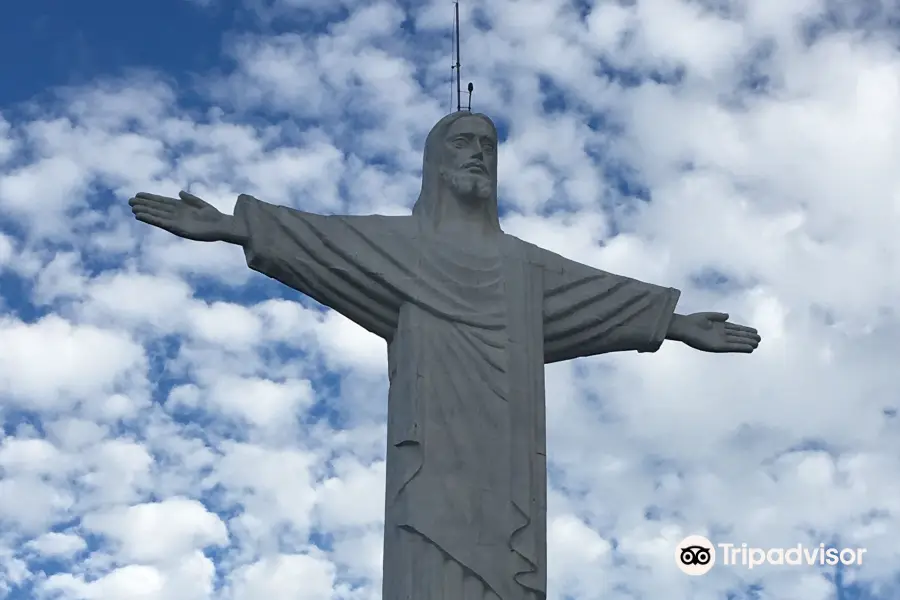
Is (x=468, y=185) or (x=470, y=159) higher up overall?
(x=470, y=159)

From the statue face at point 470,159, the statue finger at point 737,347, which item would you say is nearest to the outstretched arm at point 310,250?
the statue face at point 470,159

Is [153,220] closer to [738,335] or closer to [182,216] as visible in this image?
[182,216]

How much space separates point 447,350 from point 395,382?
1.78 feet

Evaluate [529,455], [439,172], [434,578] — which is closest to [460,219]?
[439,172]

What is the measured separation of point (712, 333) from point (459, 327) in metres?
2.73

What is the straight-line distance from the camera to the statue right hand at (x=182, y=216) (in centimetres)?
1103

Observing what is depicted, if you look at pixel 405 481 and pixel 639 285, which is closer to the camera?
pixel 405 481

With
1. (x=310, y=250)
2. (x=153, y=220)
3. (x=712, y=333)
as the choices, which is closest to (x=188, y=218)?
(x=153, y=220)

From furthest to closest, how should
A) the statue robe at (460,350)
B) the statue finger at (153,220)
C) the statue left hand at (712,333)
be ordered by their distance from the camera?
the statue left hand at (712,333) < the statue finger at (153,220) < the statue robe at (460,350)

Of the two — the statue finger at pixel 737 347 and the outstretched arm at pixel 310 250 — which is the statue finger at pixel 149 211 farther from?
the statue finger at pixel 737 347

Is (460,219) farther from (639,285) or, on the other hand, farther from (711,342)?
(711,342)

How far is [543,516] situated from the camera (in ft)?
35.7

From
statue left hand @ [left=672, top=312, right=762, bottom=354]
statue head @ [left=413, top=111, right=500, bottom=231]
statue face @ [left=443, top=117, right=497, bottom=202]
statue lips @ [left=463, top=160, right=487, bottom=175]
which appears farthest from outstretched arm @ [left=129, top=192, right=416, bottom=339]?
statue left hand @ [left=672, top=312, right=762, bottom=354]

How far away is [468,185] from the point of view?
1190 centimetres
